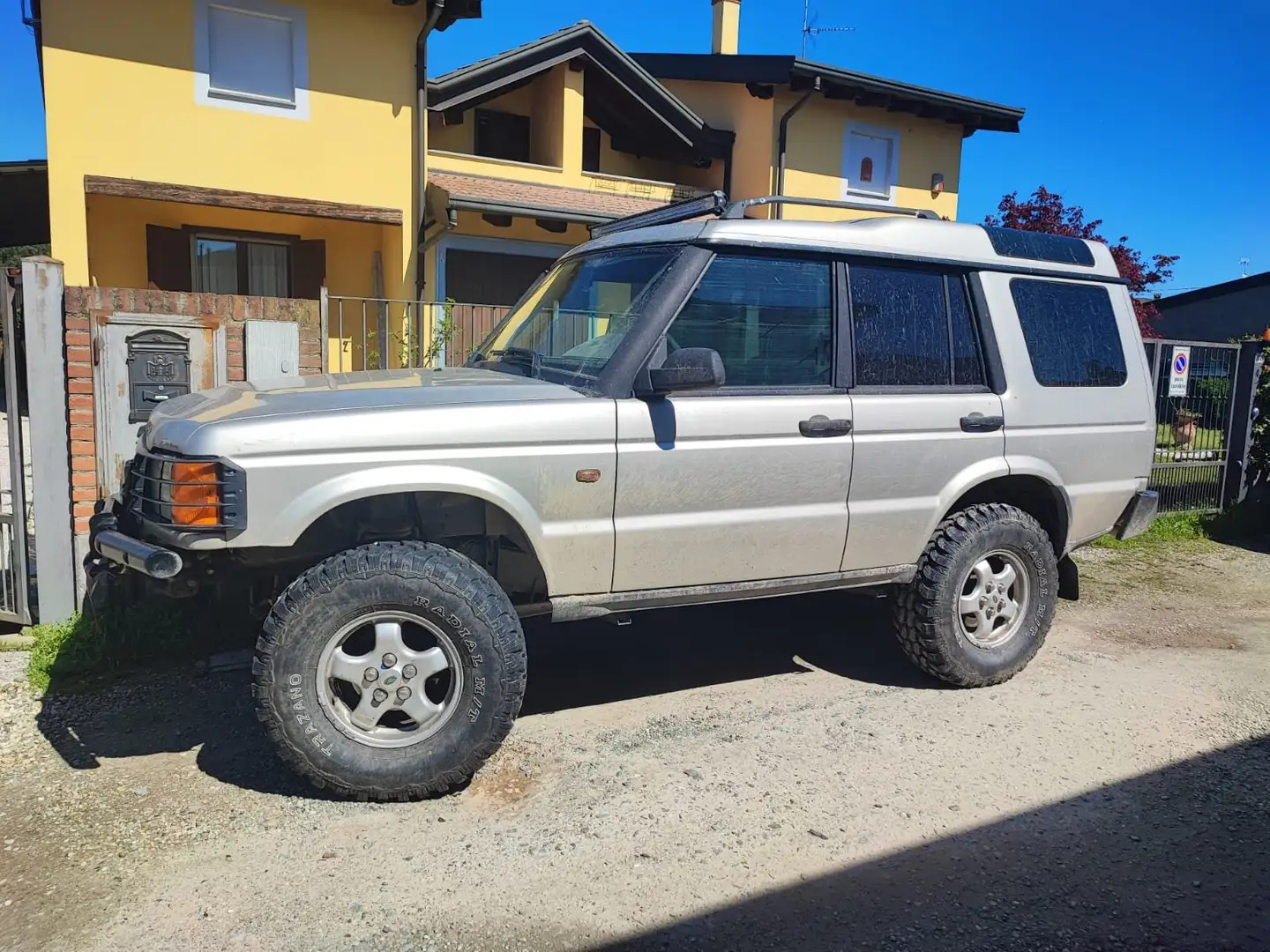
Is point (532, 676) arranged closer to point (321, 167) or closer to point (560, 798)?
point (560, 798)

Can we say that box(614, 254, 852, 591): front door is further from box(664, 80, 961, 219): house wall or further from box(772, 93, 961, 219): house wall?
box(664, 80, 961, 219): house wall

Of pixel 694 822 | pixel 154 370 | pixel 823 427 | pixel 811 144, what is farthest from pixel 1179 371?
pixel 811 144

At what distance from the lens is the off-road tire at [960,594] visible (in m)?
4.48

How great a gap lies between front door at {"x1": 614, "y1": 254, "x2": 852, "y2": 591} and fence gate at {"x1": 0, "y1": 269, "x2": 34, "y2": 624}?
10.3 feet

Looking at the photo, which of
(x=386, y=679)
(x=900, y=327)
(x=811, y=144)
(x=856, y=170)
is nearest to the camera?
(x=386, y=679)

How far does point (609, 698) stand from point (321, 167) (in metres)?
9.69

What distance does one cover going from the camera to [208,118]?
441 inches

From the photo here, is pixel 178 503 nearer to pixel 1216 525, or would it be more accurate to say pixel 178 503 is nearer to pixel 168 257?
pixel 1216 525

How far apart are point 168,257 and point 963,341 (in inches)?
423

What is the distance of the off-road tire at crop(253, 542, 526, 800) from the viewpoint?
130 inches

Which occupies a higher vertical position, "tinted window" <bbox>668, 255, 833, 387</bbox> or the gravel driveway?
"tinted window" <bbox>668, 255, 833, 387</bbox>

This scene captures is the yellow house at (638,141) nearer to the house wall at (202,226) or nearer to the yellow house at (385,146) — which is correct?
the yellow house at (385,146)

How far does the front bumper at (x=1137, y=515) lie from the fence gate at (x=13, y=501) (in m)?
5.68

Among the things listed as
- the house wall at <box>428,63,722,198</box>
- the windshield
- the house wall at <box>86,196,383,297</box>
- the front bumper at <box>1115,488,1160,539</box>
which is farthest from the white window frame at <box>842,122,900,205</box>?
the windshield
